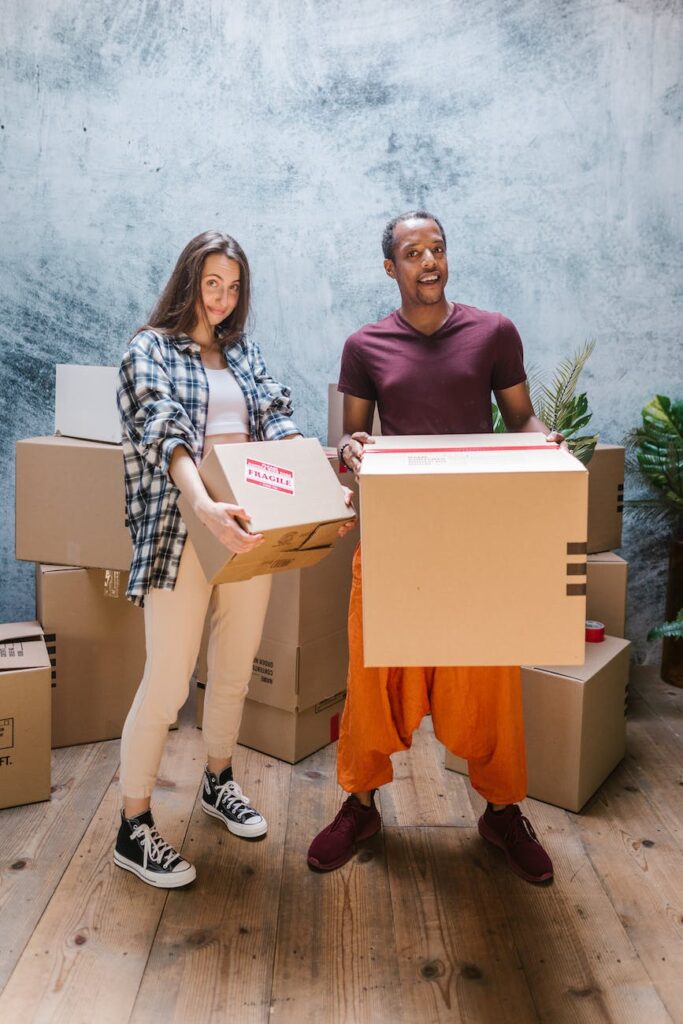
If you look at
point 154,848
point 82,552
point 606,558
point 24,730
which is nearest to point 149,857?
point 154,848

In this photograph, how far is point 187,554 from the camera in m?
1.60

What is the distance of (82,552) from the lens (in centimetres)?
222

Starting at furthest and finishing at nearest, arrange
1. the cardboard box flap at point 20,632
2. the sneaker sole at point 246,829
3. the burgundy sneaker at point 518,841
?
the cardboard box flap at point 20,632 → the sneaker sole at point 246,829 → the burgundy sneaker at point 518,841

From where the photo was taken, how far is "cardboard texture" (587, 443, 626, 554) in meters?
2.47

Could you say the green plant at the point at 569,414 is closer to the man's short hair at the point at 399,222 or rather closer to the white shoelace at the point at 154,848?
the man's short hair at the point at 399,222

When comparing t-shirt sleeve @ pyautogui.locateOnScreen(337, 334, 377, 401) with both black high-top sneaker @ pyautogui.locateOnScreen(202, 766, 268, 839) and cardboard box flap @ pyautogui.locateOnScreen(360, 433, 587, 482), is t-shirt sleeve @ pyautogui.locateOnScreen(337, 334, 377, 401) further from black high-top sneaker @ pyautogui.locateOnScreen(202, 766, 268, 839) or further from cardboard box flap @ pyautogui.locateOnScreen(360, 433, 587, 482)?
black high-top sneaker @ pyautogui.locateOnScreen(202, 766, 268, 839)

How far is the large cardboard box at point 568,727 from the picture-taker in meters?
1.96

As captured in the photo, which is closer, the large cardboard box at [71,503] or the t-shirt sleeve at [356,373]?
the t-shirt sleeve at [356,373]

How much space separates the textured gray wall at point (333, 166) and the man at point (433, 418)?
1122 millimetres

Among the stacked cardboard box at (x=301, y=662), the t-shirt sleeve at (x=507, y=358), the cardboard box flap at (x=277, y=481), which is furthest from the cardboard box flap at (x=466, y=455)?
the stacked cardboard box at (x=301, y=662)

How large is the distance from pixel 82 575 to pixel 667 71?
2433mm

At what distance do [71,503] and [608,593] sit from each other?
5.07 feet

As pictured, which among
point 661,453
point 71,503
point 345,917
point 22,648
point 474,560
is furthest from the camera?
point 661,453

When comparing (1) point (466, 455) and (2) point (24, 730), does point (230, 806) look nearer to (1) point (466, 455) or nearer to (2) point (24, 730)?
(2) point (24, 730)
